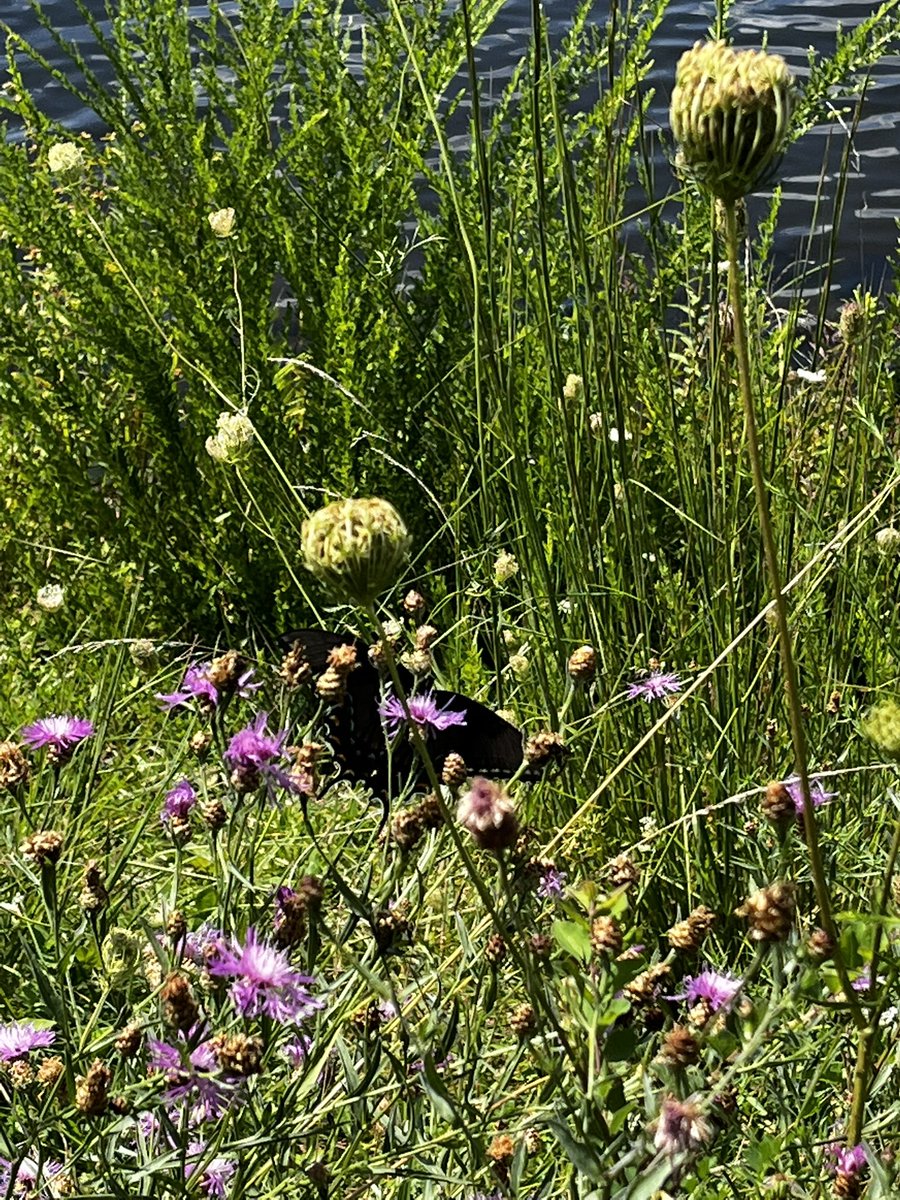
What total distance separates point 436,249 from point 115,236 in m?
0.57

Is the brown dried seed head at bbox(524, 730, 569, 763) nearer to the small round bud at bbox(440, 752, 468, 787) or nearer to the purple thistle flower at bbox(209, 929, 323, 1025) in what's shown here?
the small round bud at bbox(440, 752, 468, 787)

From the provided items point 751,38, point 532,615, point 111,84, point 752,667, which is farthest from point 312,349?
point 751,38

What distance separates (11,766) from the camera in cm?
121

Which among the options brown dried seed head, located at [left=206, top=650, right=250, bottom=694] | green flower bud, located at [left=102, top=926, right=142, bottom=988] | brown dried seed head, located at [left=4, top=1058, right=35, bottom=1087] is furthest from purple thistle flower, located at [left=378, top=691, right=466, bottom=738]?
brown dried seed head, located at [left=4, top=1058, right=35, bottom=1087]

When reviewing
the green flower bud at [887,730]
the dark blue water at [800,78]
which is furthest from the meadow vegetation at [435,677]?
the dark blue water at [800,78]

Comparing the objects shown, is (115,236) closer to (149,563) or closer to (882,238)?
(149,563)

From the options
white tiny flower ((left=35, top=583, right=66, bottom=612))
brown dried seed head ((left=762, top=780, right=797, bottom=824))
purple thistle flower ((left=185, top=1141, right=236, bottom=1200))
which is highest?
brown dried seed head ((left=762, top=780, right=797, bottom=824))

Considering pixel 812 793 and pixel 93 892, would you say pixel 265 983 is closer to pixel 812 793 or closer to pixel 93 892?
pixel 93 892

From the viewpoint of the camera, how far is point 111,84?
559cm

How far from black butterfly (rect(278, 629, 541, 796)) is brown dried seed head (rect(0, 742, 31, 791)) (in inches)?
10.8

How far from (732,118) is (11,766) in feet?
2.44

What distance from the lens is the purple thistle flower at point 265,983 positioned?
3.37 ft

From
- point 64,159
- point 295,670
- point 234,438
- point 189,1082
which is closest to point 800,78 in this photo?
point 64,159

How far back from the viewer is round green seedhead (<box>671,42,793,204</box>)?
800 millimetres
